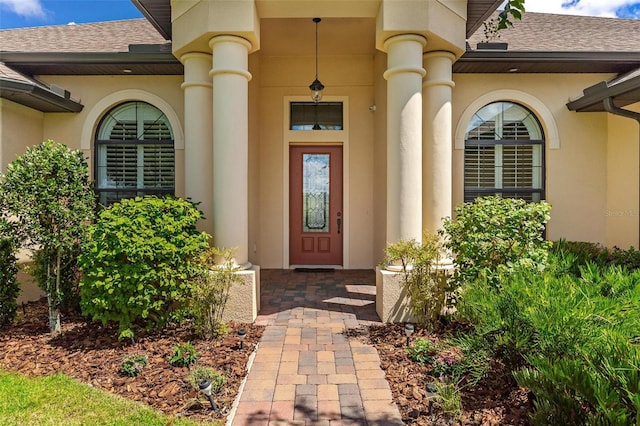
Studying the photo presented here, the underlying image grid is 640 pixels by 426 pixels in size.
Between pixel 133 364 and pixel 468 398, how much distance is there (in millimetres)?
2893

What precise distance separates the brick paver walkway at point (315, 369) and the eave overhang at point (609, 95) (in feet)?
15.3

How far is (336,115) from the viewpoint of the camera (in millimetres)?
7754

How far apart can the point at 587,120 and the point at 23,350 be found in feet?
28.6

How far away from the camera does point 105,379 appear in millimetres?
3258

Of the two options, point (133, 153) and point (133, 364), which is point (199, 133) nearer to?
point (133, 153)

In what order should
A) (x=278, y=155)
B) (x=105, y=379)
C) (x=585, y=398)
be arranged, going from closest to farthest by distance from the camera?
(x=585, y=398) → (x=105, y=379) → (x=278, y=155)

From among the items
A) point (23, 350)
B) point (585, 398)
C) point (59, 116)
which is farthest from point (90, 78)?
point (585, 398)

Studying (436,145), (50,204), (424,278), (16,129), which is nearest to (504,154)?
(436,145)

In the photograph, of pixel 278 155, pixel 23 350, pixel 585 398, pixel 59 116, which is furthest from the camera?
pixel 278 155

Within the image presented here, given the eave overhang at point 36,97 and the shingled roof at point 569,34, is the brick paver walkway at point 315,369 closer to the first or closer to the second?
the eave overhang at point 36,97

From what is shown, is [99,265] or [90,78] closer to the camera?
[99,265]

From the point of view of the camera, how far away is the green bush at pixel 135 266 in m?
3.83

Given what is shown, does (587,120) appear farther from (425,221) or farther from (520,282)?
(520,282)

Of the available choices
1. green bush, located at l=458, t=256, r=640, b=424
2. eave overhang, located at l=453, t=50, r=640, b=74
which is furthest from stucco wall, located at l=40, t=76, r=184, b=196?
green bush, located at l=458, t=256, r=640, b=424
